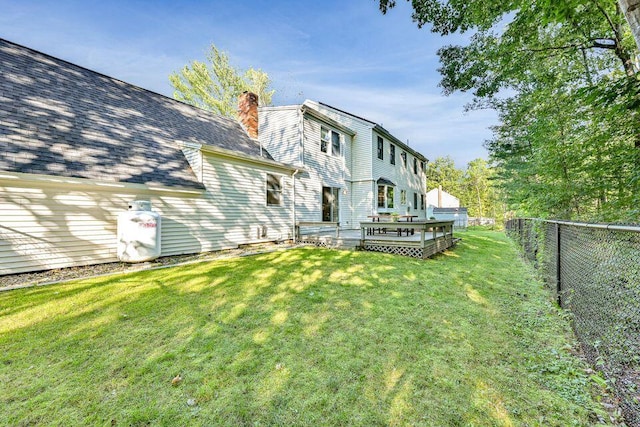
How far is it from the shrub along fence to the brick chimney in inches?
473

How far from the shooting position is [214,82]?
2308cm

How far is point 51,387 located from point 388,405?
9.10ft

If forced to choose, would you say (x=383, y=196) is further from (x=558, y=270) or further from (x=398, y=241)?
(x=558, y=270)

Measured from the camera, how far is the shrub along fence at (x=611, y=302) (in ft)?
6.75

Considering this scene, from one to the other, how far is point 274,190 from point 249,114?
462cm

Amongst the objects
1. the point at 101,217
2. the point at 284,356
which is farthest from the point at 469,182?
the point at 284,356

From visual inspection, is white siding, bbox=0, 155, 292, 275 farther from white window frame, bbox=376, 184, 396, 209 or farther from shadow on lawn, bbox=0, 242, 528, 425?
white window frame, bbox=376, 184, 396, 209

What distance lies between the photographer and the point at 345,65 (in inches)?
734

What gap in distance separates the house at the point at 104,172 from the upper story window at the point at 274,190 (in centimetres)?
5

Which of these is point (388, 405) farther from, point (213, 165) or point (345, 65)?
point (345, 65)

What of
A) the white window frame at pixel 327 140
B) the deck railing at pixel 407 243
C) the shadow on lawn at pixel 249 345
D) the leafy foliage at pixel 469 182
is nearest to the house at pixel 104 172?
the shadow on lawn at pixel 249 345

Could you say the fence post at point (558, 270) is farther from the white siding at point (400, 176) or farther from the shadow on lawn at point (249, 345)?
the white siding at point (400, 176)

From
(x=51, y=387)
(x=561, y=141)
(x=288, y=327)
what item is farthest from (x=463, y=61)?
(x=51, y=387)

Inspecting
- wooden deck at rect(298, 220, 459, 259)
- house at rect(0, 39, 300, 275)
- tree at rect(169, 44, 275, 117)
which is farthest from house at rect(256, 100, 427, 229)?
tree at rect(169, 44, 275, 117)
